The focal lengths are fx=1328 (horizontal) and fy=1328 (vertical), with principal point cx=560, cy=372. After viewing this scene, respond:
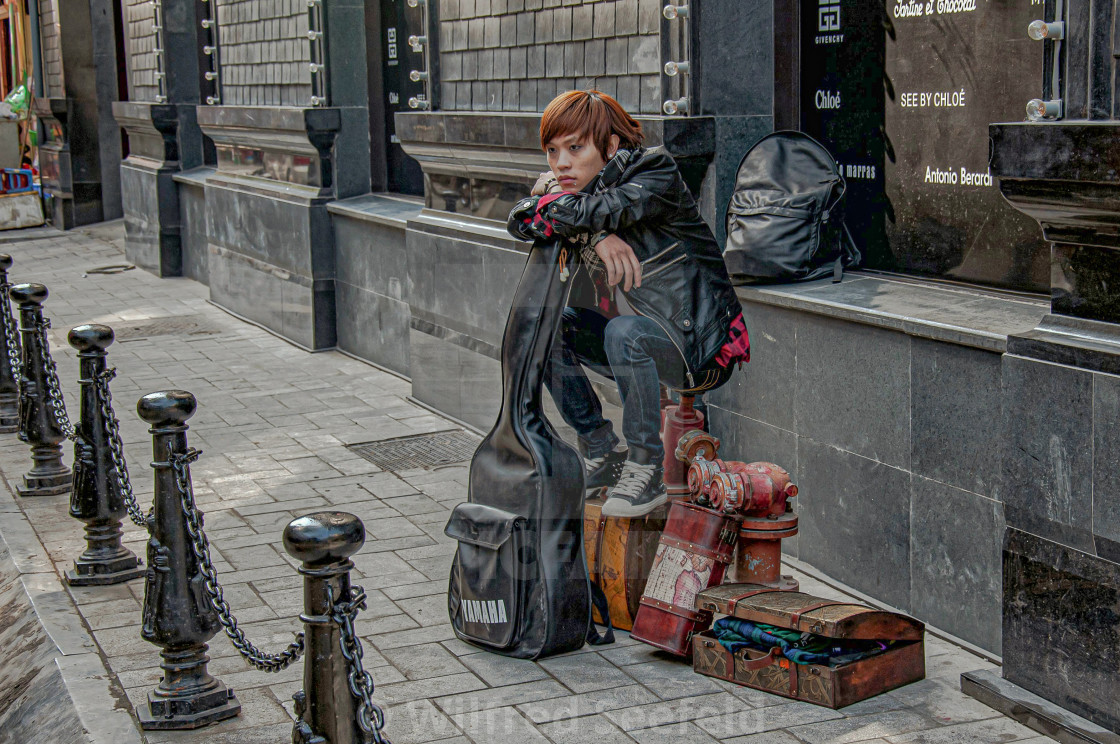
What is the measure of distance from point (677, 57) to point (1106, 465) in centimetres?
306

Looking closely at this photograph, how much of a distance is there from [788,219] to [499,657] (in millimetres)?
2219

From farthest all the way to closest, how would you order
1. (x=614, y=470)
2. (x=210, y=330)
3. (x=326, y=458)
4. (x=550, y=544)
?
(x=210, y=330)
(x=326, y=458)
(x=614, y=470)
(x=550, y=544)

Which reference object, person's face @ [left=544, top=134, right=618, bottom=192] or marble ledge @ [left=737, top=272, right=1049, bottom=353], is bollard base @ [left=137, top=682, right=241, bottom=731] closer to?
person's face @ [left=544, top=134, right=618, bottom=192]

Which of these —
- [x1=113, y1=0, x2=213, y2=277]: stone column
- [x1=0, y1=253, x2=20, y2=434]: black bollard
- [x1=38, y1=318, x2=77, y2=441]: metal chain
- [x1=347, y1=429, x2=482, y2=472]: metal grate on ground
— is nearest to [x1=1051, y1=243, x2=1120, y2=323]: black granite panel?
[x1=347, y1=429, x2=482, y2=472]: metal grate on ground

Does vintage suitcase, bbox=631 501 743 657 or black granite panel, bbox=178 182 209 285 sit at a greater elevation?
black granite panel, bbox=178 182 209 285

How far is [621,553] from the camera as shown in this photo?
471 cm

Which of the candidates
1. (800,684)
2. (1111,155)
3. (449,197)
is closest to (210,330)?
(449,197)

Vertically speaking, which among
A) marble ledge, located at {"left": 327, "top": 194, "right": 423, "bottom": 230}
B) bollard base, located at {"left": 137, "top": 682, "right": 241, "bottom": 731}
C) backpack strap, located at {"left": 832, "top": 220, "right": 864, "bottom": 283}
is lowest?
bollard base, located at {"left": 137, "top": 682, "right": 241, "bottom": 731}

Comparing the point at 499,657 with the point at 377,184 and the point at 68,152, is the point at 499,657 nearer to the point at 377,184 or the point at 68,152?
the point at 377,184

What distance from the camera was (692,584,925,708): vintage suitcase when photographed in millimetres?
4109

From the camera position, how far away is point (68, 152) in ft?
65.1

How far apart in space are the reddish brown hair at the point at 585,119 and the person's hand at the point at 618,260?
316mm

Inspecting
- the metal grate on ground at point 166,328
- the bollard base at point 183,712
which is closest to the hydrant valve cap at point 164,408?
the bollard base at point 183,712

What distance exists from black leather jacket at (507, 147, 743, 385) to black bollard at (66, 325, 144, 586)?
198cm
